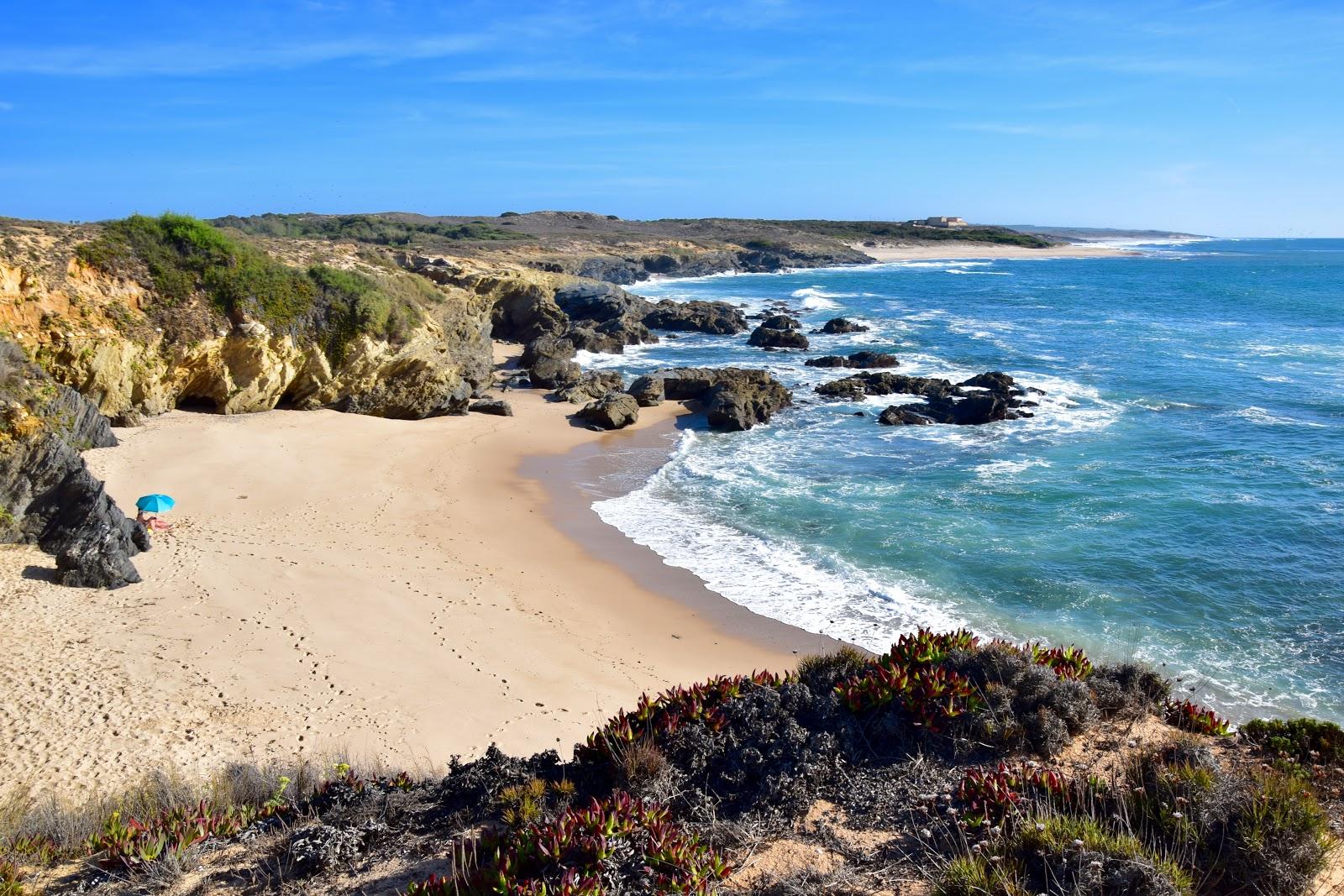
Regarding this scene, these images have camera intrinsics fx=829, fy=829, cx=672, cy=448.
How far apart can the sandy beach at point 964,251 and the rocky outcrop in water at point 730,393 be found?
76297 mm

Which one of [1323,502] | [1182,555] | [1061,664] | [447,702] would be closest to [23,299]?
[447,702]

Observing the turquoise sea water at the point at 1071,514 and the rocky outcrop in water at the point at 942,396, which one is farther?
the rocky outcrop in water at the point at 942,396

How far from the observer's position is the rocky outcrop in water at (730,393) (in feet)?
76.0

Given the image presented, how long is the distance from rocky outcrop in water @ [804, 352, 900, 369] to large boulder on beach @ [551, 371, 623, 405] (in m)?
8.53

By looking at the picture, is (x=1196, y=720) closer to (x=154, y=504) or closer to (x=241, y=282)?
(x=154, y=504)

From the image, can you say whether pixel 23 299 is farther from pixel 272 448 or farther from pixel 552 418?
pixel 552 418

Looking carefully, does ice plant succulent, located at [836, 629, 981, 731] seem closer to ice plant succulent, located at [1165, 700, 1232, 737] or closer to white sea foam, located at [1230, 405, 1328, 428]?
ice plant succulent, located at [1165, 700, 1232, 737]

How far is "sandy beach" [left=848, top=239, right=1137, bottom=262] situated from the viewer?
10319 centimetres

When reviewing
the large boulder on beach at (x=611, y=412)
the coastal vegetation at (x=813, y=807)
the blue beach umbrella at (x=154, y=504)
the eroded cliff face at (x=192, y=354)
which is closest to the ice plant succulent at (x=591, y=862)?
the coastal vegetation at (x=813, y=807)

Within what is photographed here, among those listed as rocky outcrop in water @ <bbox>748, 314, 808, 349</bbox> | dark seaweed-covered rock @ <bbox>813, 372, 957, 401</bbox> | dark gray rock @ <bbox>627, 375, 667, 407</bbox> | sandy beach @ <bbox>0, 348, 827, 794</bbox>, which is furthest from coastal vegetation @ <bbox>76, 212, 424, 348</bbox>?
rocky outcrop in water @ <bbox>748, 314, 808, 349</bbox>

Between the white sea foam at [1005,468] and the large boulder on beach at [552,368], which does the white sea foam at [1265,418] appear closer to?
the white sea foam at [1005,468]

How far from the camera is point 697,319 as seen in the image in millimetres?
41812

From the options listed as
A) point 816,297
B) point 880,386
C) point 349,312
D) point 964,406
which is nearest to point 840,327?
point 880,386

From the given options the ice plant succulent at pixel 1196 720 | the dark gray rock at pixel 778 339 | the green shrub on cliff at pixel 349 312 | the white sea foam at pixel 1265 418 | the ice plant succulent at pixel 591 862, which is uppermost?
the green shrub on cliff at pixel 349 312
